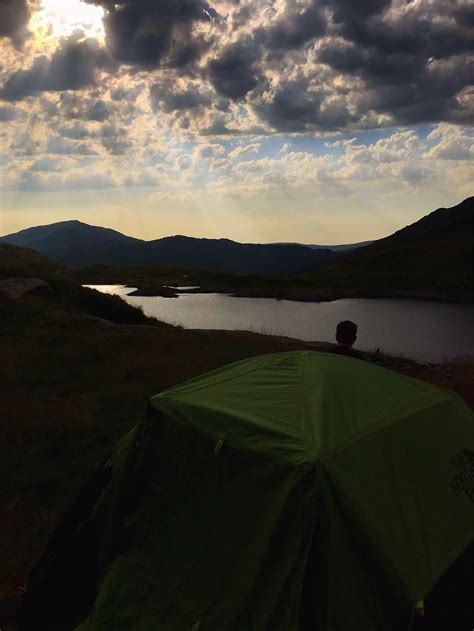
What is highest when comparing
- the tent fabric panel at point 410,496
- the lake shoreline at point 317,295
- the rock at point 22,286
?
the rock at point 22,286

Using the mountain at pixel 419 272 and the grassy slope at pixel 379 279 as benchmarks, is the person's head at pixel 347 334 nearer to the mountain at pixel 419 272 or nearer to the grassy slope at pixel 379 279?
the grassy slope at pixel 379 279

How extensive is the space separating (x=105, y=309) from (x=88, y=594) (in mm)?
26655

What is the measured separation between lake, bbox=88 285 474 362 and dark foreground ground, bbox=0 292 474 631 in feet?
53.6

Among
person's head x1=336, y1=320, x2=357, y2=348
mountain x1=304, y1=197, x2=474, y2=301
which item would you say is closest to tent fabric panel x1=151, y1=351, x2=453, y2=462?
person's head x1=336, y1=320, x2=357, y2=348

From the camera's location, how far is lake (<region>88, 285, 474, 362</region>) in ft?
132

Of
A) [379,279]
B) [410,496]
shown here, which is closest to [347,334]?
[410,496]

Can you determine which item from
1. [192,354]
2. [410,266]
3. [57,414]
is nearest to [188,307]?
[192,354]

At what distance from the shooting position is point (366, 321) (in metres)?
56.3

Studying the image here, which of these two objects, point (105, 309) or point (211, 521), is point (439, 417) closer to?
point (211, 521)

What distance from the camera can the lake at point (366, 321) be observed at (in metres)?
40.2

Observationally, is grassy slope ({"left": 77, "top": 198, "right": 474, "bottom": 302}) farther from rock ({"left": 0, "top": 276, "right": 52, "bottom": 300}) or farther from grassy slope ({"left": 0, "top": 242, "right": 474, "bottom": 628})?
grassy slope ({"left": 0, "top": 242, "right": 474, "bottom": 628})

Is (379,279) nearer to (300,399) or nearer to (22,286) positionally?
(22,286)

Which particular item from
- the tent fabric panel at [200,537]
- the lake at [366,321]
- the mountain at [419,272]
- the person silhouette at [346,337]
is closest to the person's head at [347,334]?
the person silhouette at [346,337]

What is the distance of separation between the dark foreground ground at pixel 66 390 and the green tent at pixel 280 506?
1883mm
